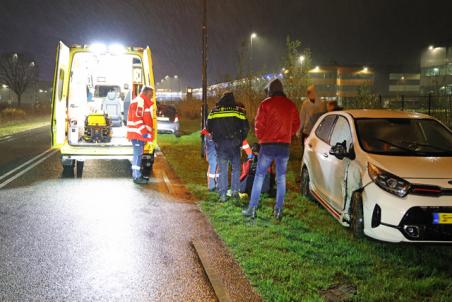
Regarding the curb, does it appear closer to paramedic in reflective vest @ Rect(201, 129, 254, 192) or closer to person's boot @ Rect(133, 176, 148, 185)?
paramedic in reflective vest @ Rect(201, 129, 254, 192)

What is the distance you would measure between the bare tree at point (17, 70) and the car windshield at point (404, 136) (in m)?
69.7

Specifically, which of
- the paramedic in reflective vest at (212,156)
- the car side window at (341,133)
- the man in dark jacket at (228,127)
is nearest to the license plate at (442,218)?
the car side window at (341,133)

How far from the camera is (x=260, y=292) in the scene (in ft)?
14.7

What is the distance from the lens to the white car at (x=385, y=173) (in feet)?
17.4

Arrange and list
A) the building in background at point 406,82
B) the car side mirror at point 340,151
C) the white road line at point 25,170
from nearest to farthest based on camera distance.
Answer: the car side mirror at point 340,151 < the white road line at point 25,170 < the building in background at point 406,82

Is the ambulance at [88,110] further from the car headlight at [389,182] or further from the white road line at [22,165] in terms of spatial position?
the car headlight at [389,182]

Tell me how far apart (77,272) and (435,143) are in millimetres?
4719

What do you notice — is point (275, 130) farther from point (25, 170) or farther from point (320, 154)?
point (25, 170)

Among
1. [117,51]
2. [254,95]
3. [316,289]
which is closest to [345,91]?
[254,95]

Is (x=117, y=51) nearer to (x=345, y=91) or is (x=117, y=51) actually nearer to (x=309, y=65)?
(x=309, y=65)

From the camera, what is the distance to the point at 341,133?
285 inches

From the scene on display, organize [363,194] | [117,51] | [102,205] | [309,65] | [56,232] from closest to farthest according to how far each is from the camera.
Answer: [363,194] → [56,232] → [102,205] → [117,51] → [309,65]

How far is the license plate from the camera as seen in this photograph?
17.2 feet

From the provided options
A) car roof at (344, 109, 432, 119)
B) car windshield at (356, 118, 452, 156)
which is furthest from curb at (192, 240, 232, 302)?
car roof at (344, 109, 432, 119)
